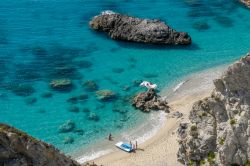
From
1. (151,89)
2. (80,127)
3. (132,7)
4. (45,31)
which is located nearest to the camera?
(80,127)

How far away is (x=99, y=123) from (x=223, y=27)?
28830mm

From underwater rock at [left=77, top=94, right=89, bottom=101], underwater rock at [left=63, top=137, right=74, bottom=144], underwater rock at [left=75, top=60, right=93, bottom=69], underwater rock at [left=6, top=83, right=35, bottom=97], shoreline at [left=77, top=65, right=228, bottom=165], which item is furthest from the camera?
underwater rock at [left=75, top=60, right=93, bottom=69]

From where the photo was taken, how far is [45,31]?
72875 mm

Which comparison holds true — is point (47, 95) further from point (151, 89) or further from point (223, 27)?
point (223, 27)

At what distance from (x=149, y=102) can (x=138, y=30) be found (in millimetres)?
16922

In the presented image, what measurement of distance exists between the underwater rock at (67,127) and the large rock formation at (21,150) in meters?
23.5

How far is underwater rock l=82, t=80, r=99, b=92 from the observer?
5866 cm

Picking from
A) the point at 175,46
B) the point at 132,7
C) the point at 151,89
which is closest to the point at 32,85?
the point at 151,89

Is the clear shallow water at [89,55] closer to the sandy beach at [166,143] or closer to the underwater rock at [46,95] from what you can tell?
the underwater rock at [46,95]

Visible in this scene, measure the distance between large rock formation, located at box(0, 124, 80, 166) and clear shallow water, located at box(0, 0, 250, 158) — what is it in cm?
2212

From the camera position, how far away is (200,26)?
242 feet

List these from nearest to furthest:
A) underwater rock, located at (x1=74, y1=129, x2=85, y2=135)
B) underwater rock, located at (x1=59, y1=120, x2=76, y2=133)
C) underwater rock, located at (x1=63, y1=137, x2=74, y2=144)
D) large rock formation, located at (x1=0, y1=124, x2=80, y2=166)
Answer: large rock formation, located at (x1=0, y1=124, x2=80, y2=166), underwater rock, located at (x1=63, y1=137, x2=74, y2=144), underwater rock, located at (x1=74, y1=129, x2=85, y2=135), underwater rock, located at (x1=59, y1=120, x2=76, y2=133)

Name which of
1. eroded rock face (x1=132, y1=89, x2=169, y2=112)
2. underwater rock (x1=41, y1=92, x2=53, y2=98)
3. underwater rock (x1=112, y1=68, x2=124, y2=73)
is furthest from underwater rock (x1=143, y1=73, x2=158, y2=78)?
underwater rock (x1=41, y1=92, x2=53, y2=98)

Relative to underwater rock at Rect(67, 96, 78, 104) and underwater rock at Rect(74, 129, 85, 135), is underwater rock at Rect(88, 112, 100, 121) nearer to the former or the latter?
underwater rock at Rect(74, 129, 85, 135)
